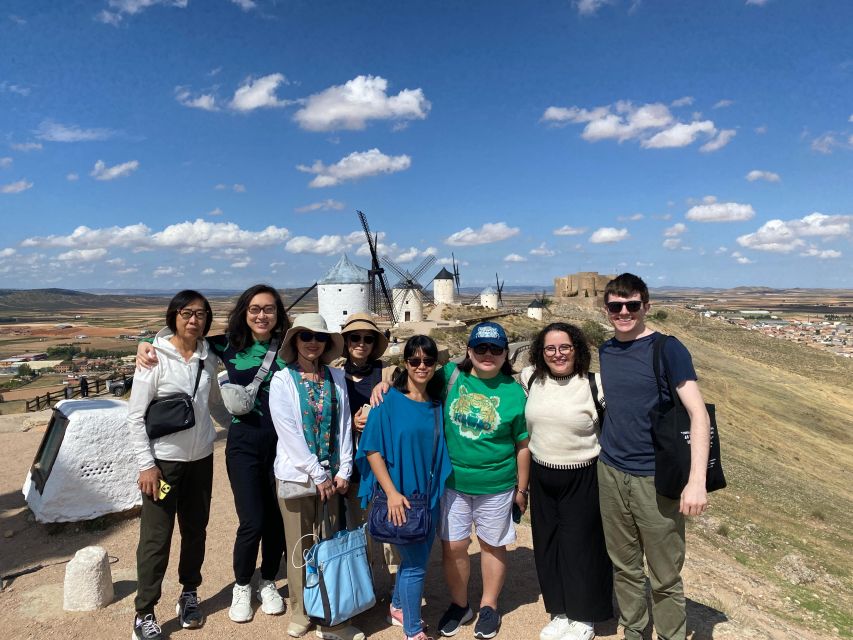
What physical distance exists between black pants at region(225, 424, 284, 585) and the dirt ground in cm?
58

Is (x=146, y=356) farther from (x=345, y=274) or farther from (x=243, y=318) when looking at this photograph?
(x=345, y=274)

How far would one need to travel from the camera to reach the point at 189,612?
11.6ft

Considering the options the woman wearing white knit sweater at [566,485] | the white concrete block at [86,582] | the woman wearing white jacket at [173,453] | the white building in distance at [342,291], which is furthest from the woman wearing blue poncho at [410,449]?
the white building in distance at [342,291]

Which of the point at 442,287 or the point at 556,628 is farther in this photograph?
the point at 442,287

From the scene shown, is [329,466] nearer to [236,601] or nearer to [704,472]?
[236,601]

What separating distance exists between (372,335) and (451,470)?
1064 mm

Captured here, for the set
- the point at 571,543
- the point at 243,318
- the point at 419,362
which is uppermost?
the point at 243,318

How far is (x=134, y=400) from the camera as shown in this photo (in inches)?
124

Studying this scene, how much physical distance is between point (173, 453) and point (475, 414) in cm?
191

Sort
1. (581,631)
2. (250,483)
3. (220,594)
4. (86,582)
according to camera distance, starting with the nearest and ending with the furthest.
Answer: (581,631), (250,483), (86,582), (220,594)

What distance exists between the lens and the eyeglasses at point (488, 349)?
3.09m

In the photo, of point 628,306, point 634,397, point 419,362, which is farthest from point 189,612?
point 628,306

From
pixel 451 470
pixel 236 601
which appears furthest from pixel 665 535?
pixel 236 601

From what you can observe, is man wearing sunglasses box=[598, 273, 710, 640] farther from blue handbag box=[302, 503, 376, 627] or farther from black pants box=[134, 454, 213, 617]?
black pants box=[134, 454, 213, 617]
